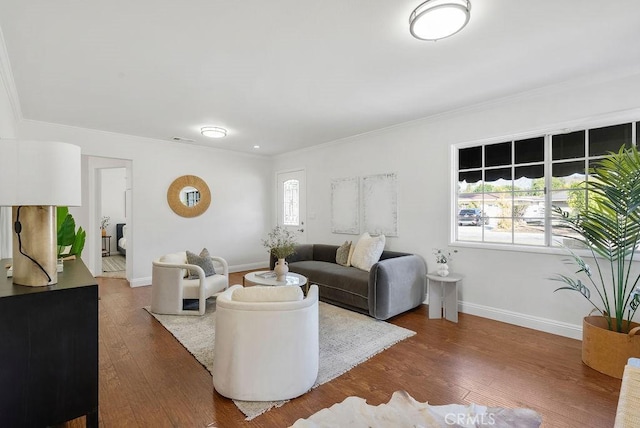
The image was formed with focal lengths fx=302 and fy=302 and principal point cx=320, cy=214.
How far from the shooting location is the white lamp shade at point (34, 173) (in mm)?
1413

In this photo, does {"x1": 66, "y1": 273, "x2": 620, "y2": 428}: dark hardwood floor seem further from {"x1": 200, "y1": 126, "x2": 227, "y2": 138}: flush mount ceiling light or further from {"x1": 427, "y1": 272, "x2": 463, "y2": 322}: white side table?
{"x1": 200, "y1": 126, "x2": 227, "y2": 138}: flush mount ceiling light

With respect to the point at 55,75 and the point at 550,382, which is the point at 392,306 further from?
the point at 55,75

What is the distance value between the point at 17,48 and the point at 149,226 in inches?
126

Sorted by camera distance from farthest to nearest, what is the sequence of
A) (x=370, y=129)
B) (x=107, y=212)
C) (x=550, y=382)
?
1. (x=107, y=212)
2. (x=370, y=129)
3. (x=550, y=382)

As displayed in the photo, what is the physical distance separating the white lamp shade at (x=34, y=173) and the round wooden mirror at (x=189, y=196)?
394 centimetres

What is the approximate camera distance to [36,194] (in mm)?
1454

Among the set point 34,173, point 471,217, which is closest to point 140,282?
point 34,173

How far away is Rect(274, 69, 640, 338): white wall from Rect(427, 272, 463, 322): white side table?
0.31 m

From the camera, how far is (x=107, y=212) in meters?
8.40

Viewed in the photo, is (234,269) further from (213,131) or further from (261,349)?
(261,349)

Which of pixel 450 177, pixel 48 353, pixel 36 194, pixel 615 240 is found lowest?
pixel 48 353

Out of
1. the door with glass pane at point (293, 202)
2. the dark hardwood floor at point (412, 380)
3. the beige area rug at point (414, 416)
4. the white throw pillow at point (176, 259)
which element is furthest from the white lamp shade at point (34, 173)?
the door with glass pane at point (293, 202)

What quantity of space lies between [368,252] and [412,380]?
1995mm

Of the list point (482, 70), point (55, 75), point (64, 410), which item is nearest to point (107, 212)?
point (55, 75)
